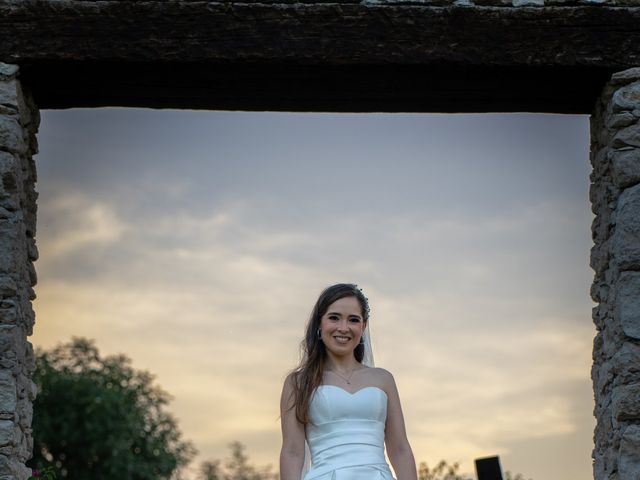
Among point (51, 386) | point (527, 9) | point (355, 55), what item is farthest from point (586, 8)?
point (51, 386)

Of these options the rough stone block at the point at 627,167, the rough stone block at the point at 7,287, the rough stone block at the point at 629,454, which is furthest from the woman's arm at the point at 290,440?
the rough stone block at the point at 627,167

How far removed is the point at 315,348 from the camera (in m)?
5.29

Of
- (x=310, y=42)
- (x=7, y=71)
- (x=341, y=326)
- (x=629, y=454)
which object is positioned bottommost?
(x=629, y=454)

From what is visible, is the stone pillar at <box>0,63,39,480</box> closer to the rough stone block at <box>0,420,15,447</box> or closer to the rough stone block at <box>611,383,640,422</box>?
the rough stone block at <box>0,420,15,447</box>

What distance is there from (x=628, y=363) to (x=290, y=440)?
175 centimetres

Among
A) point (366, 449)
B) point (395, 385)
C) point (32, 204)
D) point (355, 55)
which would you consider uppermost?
point (355, 55)

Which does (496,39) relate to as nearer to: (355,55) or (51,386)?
(355,55)

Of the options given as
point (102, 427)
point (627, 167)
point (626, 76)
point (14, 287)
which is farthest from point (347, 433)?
point (102, 427)

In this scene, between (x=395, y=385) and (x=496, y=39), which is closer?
(x=395, y=385)

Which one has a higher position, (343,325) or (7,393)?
(343,325)

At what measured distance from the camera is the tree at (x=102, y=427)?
66.9ft

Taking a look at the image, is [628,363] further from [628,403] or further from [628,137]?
[628,137]

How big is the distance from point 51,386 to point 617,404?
17.5 meters

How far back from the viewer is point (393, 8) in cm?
561
